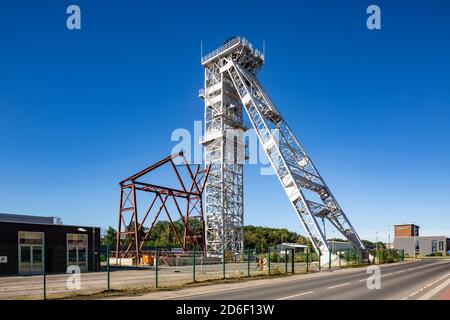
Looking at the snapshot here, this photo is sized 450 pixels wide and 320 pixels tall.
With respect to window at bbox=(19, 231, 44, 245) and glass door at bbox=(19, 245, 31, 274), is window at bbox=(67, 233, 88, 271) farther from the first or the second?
glass door at bbox=(19, 245, 31, 274)

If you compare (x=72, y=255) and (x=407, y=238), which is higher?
(x=72, y=255)

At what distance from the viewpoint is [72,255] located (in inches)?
1277

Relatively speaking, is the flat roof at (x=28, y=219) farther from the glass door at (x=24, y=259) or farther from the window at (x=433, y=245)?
the window at (x=433, y=245)

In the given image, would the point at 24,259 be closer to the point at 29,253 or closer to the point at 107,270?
the point at 29,253

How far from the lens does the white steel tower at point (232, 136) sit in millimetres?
50406

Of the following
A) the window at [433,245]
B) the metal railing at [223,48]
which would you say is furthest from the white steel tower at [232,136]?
the window at [433,245]

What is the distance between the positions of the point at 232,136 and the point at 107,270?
42012 mm

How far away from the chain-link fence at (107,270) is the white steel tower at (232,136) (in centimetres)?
441
